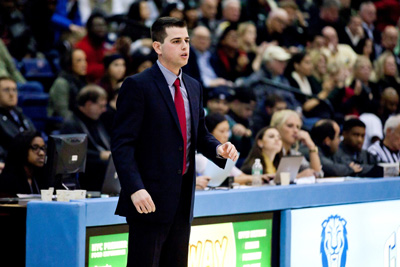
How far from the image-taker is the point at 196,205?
4.63 metres

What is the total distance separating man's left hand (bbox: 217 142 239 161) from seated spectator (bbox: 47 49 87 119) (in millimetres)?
4964

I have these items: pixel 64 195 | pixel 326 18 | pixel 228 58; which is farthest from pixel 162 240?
pixel 326 18

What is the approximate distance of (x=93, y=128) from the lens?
25.7 ft

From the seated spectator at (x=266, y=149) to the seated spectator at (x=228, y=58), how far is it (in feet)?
10.9

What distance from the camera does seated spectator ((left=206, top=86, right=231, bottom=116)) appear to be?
8.80m

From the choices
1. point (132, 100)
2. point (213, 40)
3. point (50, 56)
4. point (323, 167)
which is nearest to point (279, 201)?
point (132, 100)

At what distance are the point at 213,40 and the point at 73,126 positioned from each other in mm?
3769

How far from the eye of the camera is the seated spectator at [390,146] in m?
8.20

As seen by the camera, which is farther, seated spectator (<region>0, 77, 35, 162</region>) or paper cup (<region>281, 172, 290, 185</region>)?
seated spectator (<region>0, 77, 35, 162</region>)

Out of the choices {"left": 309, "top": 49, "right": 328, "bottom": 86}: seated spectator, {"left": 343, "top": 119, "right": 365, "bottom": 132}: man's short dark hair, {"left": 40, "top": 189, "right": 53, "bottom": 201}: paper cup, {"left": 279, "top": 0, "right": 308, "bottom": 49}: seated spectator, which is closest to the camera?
{"left": 40, "top": 189, "right": 53, "bottom": 201}: paper cup

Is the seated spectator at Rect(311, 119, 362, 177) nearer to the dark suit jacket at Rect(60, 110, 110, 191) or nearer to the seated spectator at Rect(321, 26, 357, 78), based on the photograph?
the dark suit jacket at Rect(60, 110, 110, 191)

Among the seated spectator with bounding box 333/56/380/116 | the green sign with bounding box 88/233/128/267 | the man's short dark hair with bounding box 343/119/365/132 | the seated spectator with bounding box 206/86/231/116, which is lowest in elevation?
the green sign with bounding box 88/233/128/267

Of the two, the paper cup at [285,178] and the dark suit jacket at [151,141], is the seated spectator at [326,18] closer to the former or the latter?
the paper cup at [285,178]

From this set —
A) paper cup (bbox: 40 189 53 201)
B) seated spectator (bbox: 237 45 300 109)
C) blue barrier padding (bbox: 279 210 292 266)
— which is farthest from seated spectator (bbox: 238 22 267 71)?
paper cup (bbox: 40 189 53 201)
